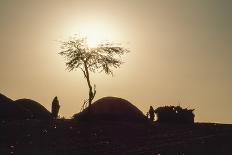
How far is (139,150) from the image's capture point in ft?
33.6

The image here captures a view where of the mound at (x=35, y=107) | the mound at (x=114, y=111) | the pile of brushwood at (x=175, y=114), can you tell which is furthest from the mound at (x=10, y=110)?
the mound at (x=35, y=107)

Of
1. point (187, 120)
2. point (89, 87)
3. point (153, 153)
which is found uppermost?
point (89, 87)

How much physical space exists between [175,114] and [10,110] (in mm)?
14622

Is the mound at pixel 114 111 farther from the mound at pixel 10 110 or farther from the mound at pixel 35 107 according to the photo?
the mound at pixel 35 107

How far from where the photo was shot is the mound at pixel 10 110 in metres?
27.1

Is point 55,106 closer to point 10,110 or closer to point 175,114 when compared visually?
point 10,110

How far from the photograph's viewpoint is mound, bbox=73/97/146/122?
33.3 metres

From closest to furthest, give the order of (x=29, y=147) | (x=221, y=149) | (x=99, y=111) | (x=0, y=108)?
1. (x=29, y=147)
2. (x=221, y=149)
3. (x=0, y=108)
4. (x=99, y=111)

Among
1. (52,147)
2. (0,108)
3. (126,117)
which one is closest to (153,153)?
(52,147)

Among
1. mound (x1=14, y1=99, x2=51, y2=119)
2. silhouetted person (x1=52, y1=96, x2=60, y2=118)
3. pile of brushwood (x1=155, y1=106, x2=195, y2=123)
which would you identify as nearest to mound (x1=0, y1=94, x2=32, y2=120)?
silhouetted person (x1=52, y1=96, x2=60, y2=118)

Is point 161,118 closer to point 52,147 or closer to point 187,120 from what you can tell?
point 187,120

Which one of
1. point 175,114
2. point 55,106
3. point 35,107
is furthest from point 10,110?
point 35,107

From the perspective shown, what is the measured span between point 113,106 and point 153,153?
24.3 m

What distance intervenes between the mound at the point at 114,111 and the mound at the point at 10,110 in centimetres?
536
